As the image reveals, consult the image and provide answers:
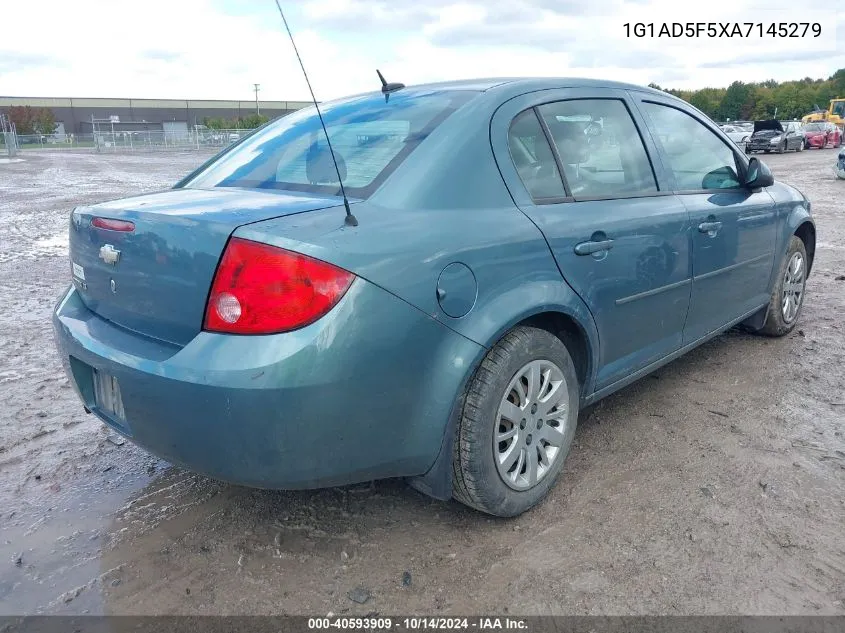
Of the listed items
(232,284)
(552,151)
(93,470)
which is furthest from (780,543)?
(93,470)

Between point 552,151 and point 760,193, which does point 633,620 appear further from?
point 760,193

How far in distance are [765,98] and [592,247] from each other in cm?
7058

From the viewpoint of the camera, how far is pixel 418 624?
2.14 metres

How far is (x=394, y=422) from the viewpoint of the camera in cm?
222

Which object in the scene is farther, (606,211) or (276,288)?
(606,211)

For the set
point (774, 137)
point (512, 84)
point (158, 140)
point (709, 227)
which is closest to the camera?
point (512, 84)

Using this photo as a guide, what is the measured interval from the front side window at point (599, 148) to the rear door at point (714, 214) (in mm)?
215

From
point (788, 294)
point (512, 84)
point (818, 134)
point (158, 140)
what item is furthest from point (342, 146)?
point (158, 140)

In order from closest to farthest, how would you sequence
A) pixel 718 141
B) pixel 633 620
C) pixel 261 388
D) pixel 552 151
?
pixel 261 388, pixel 633 620, pixel 552 151, pixel 718 141

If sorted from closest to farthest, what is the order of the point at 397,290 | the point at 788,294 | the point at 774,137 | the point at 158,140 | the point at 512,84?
the point at 397,290 → the point at 512,84 → the point at 788,294 → the point at 774,137 → the point at 158,140

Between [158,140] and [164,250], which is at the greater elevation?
[164,250]

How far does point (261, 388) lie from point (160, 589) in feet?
2.92

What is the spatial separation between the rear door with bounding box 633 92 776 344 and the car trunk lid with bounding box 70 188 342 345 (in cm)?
204

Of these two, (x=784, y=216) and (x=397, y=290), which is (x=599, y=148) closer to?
(x=397, y=290)
